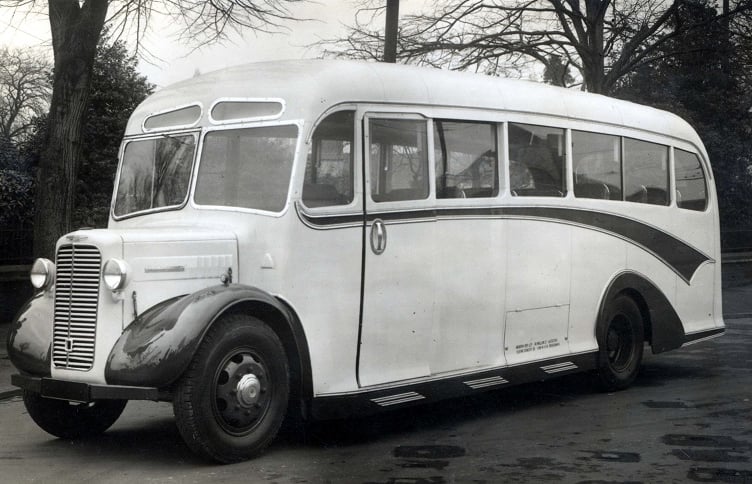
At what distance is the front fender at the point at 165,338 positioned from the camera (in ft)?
20.8

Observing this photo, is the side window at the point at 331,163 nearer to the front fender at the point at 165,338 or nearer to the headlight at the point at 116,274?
the front fender at the point at 165,338

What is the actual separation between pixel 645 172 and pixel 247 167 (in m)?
5.06

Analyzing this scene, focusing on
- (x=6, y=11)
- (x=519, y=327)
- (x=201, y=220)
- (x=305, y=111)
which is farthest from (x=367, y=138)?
(x=6, y=11)

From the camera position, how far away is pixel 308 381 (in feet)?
23.4

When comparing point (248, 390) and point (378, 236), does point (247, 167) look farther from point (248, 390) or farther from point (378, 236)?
point (248, 390)

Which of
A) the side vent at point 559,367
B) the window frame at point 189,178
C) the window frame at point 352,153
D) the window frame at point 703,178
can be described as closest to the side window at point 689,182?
the window frame at point 703,178

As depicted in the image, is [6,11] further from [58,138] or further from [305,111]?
[305,111]

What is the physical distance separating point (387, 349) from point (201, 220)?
1643 millimetres

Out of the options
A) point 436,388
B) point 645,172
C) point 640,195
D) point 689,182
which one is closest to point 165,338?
point 436,388

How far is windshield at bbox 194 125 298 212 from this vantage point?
23.7 feet

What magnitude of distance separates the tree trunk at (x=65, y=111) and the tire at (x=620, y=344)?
685 cm

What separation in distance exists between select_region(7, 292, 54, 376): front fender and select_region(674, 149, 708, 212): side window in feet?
22.6

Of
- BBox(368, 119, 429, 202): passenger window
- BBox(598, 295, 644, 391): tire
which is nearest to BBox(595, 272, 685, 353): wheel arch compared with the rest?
BBox(598, 295, 644, 391): tire

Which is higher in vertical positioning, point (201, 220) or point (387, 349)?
point (201, 220)
